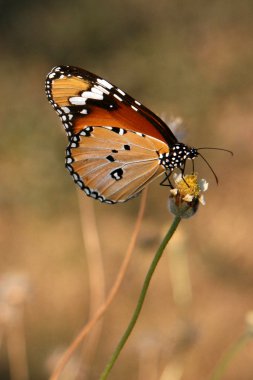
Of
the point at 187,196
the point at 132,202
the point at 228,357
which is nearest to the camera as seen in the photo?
the point at 187,196

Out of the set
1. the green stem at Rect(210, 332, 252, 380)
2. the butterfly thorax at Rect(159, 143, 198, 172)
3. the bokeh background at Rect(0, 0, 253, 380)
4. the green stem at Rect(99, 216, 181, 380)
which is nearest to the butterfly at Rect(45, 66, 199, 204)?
the butterfly thorax at Rect(159, 143, 198, 172)

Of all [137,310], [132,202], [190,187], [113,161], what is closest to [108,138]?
[113,161]

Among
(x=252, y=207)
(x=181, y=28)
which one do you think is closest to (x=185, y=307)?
(x=252, y=207)

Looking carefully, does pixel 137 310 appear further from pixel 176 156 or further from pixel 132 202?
pixel 132 202

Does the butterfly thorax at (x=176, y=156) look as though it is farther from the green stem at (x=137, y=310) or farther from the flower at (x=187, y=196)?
the green stem at (x=137, y=310)

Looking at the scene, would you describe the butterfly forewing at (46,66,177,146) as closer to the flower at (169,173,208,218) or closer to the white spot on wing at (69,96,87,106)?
the white spot on wing at (69,96,87,106)

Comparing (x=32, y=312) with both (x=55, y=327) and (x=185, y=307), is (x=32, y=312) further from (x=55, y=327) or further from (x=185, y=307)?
(x=185, y=307)

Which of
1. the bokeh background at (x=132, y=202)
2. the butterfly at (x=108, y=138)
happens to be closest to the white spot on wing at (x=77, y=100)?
the butterfly at (x=108, y=138)
